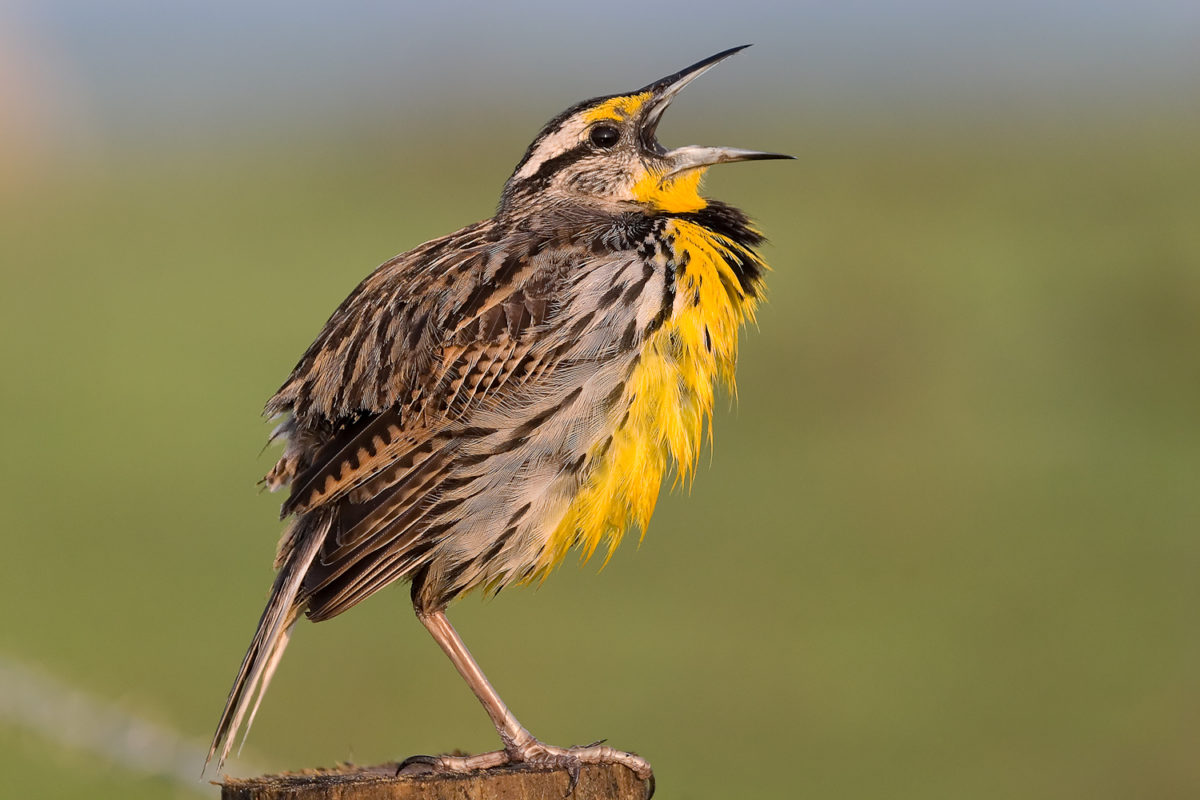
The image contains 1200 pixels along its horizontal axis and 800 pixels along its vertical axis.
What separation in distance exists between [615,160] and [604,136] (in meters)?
0.07

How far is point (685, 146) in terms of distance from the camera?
384 centimetres

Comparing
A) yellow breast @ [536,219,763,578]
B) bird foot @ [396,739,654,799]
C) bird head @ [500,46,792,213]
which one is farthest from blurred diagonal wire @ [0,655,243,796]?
bird head @ [500,46,792,213]

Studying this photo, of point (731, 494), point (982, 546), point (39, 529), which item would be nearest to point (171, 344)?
point (39, 529)

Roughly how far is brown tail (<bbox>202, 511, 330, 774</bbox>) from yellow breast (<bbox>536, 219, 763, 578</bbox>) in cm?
46

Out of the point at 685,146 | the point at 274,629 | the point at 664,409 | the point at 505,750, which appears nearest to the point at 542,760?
the point at 505,750

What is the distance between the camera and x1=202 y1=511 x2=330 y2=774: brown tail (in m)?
3.07

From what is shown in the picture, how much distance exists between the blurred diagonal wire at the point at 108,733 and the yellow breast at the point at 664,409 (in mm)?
777

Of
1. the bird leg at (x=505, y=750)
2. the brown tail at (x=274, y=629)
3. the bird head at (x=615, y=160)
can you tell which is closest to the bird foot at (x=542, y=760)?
the bird leg at (x=505, y=750)

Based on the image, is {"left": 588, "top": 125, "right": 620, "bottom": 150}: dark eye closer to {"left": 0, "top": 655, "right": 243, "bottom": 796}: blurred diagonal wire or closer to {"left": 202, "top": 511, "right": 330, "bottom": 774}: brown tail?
{"left": 202, "top": 511, "right": 330, "bottom": 774}: brown tail

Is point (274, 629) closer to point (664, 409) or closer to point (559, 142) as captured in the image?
point (664, 409)

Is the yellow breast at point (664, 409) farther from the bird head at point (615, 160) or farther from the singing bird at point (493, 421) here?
the bird head at point (615, 160)

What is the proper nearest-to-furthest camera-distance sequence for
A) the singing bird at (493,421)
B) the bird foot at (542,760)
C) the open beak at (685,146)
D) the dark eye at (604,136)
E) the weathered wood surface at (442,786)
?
the weathered wood surface at (442,786)
the bird foot at (542,760)
the singing bird at (493,421)
the open beak at (685,146)
the dark eye at (604,136)

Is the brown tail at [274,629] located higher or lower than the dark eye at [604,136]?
lower

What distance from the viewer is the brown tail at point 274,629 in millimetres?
3074
